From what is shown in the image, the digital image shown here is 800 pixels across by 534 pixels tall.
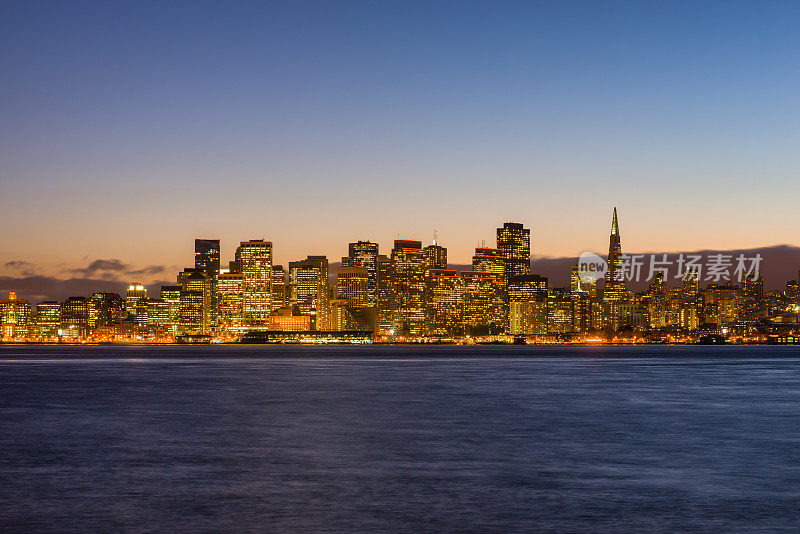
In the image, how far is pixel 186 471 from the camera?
31.6 metres

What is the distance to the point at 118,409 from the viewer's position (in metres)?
57.7

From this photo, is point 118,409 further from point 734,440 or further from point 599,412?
point 734,440

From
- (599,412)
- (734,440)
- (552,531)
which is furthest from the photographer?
(599,412)

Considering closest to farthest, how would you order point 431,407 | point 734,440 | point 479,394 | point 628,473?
1. point 628,473
2. point 734,440
3. point 431,407
4. point 479,394

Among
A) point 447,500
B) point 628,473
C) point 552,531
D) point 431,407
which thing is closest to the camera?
point 552,531

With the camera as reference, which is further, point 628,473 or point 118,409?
point 118,409

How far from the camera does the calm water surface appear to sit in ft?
76.9

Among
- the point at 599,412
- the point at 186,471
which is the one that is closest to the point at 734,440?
the point at 599,412

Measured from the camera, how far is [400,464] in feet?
108

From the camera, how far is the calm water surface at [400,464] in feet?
76.9

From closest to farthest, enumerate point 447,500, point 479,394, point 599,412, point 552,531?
point 552,531, point 447,500, point 599,412, point 479,394

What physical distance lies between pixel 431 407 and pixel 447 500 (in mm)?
32868

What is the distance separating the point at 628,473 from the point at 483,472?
4976mm

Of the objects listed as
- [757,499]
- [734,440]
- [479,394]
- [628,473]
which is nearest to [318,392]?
[479,394]
